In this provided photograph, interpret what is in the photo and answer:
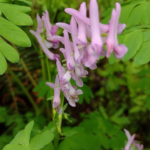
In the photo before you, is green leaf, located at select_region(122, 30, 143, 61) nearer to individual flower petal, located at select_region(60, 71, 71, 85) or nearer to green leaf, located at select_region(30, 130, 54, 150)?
individual flower petal, located at select_region(60, 71, 71, 85)

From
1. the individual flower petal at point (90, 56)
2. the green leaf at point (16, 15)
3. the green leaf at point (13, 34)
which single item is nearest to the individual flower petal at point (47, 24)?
the green leaf at point (16, 15)

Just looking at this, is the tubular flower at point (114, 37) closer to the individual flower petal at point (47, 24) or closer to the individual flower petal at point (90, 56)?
the individual flower petal at point (90, 56)

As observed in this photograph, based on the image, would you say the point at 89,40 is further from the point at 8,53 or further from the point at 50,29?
the point at 50,29

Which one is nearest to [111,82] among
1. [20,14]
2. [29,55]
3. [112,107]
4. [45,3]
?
[112,107]

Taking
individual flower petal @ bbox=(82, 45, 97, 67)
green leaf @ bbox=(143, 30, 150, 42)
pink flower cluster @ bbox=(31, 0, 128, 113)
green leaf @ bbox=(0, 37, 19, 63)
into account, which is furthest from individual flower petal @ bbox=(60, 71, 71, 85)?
green leaf @ bbox=(143, 30, 150, 42)

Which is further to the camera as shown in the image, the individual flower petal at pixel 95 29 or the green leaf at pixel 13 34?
the green leaf at pixel 13 34

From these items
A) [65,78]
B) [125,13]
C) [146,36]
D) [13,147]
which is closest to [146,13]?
[125,13]
